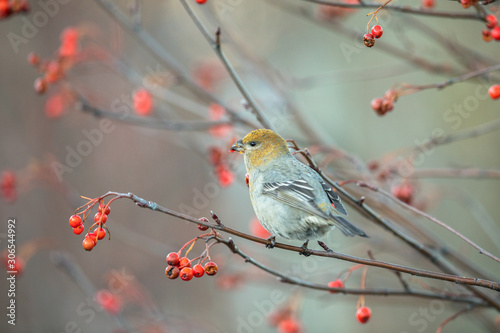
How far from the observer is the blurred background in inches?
179

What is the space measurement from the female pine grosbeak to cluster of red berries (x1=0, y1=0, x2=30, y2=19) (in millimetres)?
1762

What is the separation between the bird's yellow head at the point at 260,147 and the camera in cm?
359

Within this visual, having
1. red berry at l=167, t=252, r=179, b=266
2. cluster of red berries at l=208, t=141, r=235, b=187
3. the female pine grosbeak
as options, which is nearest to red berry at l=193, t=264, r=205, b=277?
red berry at l=167, t=252, r=179, b=266

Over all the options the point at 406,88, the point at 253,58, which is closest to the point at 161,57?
the point at 253,58

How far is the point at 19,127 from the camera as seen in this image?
6.04 metres

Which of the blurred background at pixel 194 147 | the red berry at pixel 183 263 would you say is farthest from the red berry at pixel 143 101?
the red berry at pixel 183 263

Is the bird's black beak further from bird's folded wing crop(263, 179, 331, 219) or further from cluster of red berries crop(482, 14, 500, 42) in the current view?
cluster of red berries crop(482, 14, 500, 42)

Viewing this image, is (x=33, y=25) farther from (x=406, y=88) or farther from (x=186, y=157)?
(x=406, y=88)

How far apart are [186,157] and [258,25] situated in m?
2.37

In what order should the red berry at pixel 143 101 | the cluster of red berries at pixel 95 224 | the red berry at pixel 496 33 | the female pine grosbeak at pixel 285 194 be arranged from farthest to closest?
1. the red berry at pixel 143 101
2. the female pine grosbeak at pixel 285 194
3. the red berry at pixel 496 33
4. the cluster of red berries at pixel 95 224

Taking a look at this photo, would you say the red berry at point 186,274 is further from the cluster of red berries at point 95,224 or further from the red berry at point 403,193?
the red berry at point 403,193

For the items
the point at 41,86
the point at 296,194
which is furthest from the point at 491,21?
the point at 41,86

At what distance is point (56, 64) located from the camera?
3936mm

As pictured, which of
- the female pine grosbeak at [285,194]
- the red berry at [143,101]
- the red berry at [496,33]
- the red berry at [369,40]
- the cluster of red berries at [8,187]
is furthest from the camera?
the red berry at [143,101]
